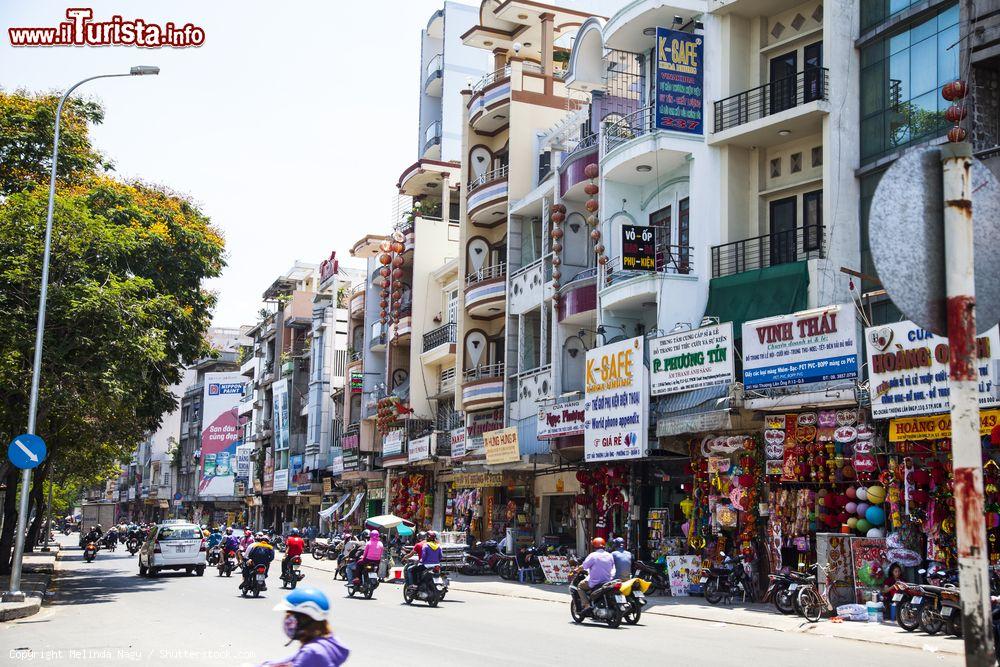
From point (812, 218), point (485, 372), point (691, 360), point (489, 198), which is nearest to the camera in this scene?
point (691, 360)

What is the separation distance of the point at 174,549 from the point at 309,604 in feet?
94.4

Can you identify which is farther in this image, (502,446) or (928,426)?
(502,446)

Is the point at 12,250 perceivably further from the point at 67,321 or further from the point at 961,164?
the point at 961,164

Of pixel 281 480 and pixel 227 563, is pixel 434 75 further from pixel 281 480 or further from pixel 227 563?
pixel 227 563

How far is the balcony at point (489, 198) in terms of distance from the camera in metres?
39.2

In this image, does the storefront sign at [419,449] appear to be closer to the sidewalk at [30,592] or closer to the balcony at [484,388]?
the balcony at [484,388]

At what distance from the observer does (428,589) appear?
2181 cm

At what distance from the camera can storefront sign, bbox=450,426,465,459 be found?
39156 mm

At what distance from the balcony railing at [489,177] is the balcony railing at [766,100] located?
13.3 meters

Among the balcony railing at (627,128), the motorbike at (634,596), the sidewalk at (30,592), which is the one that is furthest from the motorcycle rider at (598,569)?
the balcony railing at (627,128)

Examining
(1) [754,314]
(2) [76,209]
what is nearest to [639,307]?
(1) [754,314]

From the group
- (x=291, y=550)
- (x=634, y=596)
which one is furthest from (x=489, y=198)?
(x=634, y=596)

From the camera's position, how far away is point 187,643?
46.3 feet

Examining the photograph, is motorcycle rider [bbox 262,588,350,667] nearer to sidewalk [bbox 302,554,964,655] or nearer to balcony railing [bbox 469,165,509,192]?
sidewalk [bbox 302,554,964,655]
